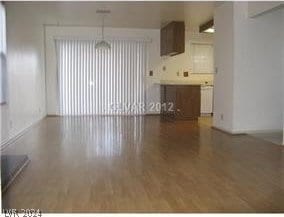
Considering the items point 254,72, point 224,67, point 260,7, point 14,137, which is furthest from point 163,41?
point 14,137

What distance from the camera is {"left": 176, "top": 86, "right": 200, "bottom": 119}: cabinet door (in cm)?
866

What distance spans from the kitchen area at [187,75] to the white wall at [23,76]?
3.20 m

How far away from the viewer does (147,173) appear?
380 centimetres

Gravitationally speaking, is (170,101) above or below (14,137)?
above

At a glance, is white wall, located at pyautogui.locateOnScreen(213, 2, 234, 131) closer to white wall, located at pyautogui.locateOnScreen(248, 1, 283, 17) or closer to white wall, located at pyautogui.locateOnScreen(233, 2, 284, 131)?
white wall, located at pyautogui.locateOnScreen(233, 2, 284, 131)

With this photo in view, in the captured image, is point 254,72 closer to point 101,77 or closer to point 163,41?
point 163,41

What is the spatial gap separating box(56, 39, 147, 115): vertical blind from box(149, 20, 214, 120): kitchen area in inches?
23.3

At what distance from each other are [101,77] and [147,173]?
6355 mm

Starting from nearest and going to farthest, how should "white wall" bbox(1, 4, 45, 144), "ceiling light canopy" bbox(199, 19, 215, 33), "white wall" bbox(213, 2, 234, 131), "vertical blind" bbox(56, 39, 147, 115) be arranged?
"white wall" bbox(1, 4, 45, 144) → "white wall" bbox(213, 2, 234, 131) → "ceiling light canopy" bbox(199, 19, 215, 33) → "vertical blind" bbox(56, 39, 147, 115)

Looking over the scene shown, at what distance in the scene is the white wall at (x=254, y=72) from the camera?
246 inches

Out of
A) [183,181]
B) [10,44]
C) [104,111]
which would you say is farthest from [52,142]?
[104,111]

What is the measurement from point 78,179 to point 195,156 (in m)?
1.74
